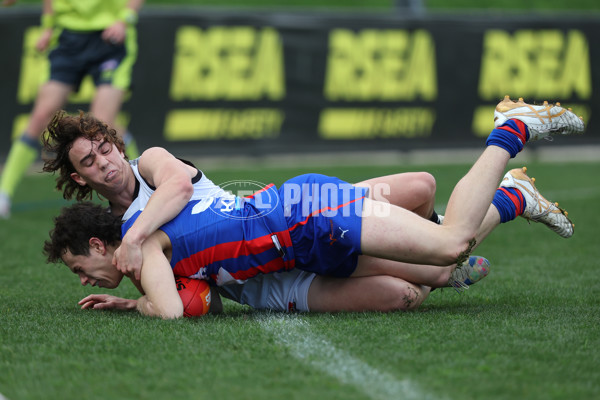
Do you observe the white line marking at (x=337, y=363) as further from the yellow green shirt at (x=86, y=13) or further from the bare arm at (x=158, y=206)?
the yellow green shirt at (x=86, y=13)

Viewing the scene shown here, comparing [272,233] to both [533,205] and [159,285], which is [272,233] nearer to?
[159,285]

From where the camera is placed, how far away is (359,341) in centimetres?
307

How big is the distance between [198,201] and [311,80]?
777cm

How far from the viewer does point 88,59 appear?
6.96 meters

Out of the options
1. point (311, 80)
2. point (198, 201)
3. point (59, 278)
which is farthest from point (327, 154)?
point (198, 201)

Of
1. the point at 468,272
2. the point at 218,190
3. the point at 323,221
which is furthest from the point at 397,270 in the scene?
the point at 218,190

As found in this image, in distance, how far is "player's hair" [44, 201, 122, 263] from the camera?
369cm

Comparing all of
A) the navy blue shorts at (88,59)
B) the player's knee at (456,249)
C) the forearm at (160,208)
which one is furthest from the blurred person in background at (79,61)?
the player's knee at (456,249)

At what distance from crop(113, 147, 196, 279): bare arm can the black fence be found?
6704 millimetres

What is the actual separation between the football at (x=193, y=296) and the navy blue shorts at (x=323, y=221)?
1.44ft

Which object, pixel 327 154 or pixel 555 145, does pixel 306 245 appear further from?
pixel 555 145

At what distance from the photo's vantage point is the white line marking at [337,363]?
2482mm

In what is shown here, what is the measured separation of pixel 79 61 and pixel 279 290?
3956 mm

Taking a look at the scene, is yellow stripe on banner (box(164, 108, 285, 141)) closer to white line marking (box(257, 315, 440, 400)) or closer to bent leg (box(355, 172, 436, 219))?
bent leg (box(355, 172, 436, 219))
